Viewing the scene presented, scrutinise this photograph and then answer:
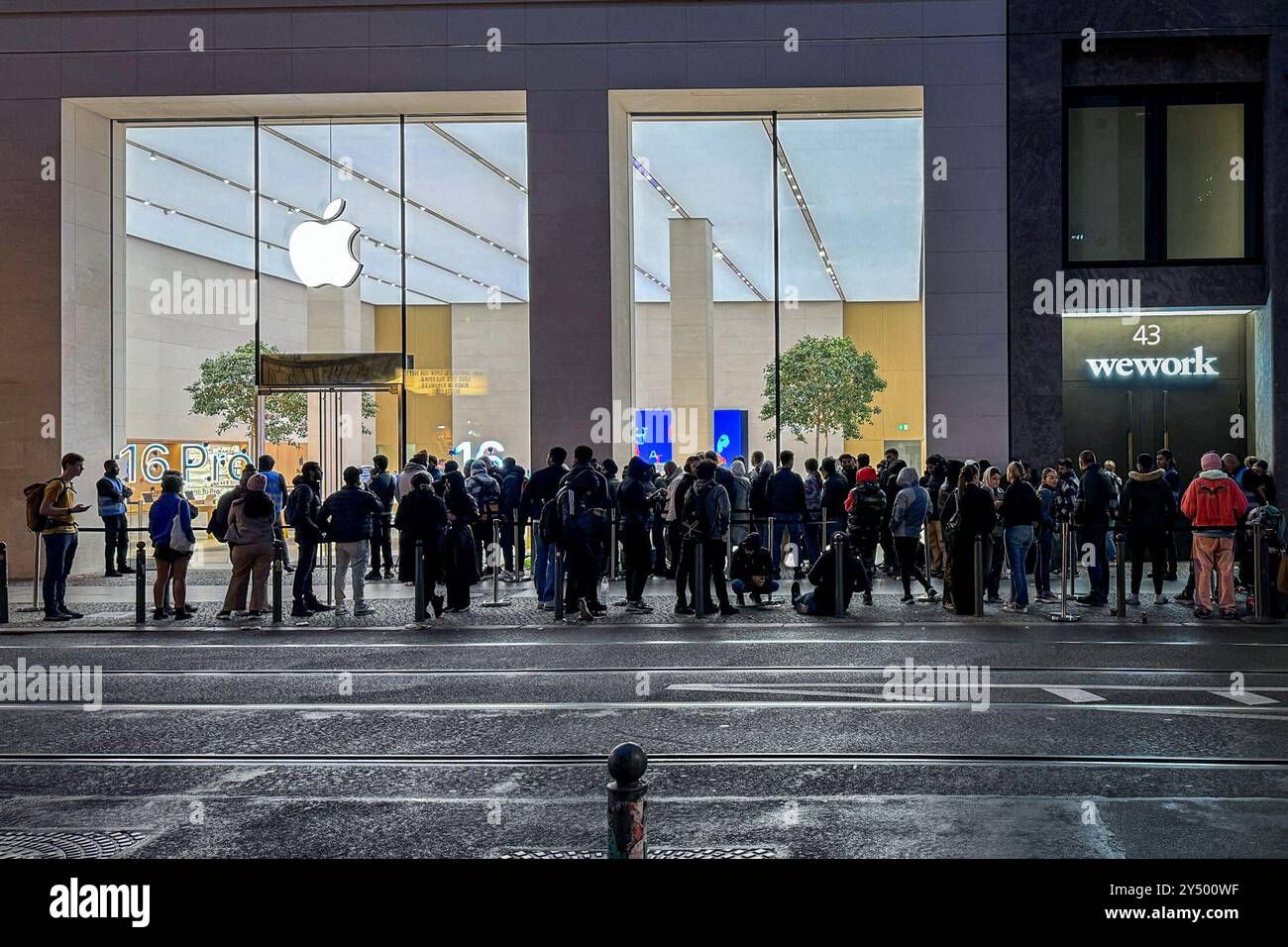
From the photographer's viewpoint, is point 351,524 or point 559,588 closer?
point 559,588

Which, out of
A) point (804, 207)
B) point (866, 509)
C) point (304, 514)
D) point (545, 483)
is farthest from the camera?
point (804, 207)

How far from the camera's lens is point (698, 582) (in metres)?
14.2

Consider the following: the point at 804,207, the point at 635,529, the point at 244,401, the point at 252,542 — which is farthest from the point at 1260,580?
the point at 244,401

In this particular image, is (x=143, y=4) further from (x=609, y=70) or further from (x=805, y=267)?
(x=805, y=267)

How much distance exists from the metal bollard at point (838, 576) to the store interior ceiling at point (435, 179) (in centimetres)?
978

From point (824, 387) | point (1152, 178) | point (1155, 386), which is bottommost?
point (1155, 386)

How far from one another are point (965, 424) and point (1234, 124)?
299 inches

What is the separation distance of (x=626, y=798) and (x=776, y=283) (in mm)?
20142

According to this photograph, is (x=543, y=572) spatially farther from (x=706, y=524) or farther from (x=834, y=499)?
(x=834, y=499)

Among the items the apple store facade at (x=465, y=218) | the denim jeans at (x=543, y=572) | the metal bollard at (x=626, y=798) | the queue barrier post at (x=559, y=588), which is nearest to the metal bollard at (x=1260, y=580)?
the apple store facade at (x=465, y=218)

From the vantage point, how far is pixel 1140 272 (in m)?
21.1

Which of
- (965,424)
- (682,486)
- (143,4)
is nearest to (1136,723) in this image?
(682,486)

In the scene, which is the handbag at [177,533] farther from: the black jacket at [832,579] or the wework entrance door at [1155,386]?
the wework entrance door at [1155,386]

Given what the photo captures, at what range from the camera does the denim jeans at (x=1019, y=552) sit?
1452cm
